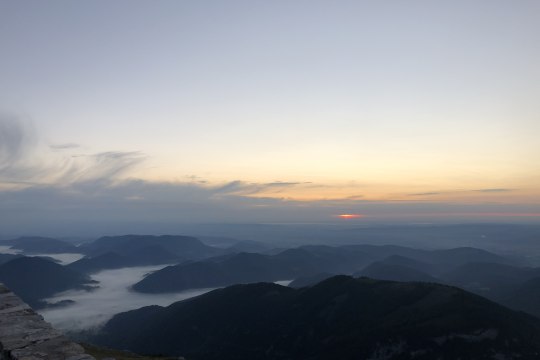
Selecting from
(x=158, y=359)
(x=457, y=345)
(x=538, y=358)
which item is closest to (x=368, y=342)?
(x=457, y=345)

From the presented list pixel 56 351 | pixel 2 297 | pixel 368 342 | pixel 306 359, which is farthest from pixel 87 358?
pixel 306 359

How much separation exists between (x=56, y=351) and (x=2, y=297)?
9.39m

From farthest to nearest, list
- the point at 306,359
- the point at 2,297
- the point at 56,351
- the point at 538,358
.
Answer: the point at 306,359
the point at 538,358
the point at 2,297
the point at 56,351

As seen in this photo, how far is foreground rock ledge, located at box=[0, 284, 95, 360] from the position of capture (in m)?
13.1

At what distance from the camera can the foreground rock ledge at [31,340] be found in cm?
1315

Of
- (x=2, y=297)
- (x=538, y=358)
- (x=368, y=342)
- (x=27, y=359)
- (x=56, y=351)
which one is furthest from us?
(x=368, y=342)

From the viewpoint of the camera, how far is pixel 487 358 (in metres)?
144

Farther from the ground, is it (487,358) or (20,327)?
(20,327)

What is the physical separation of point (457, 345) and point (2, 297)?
17366cm

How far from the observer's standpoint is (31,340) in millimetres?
14398

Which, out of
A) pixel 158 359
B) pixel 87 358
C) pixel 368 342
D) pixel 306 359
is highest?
pixel 87 358

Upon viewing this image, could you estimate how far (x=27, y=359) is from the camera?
41.3 ft

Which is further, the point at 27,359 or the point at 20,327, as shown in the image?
the point at 20,327

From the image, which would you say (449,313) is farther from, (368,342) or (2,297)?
(2,297)
